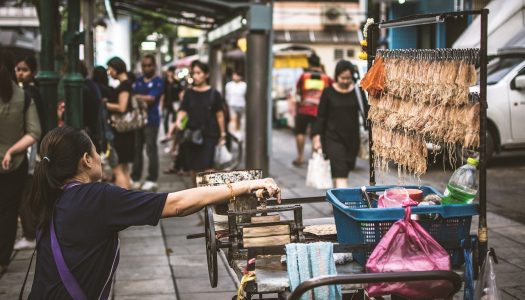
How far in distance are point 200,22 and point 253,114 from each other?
4.76 metres

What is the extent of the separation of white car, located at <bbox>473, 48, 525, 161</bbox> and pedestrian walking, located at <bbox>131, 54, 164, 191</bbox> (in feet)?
18.0

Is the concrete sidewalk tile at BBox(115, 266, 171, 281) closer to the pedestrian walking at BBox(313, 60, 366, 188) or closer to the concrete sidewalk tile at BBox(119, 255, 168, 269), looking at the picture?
the concrete sidewalk tile at BBox(119, 255, 168, 269)

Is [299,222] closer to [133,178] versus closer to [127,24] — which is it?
[133,178]

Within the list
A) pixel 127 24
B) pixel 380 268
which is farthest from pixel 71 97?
pixel 127 24

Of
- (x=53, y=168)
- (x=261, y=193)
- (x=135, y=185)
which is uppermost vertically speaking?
(x=53, y=168)

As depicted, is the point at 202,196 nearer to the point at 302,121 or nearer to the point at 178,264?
the point at 178,264

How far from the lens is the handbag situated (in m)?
10.7

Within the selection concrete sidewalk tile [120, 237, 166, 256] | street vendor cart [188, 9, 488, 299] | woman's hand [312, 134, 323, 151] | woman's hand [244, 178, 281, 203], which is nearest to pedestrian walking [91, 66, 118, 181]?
concrete sidewalk tile [120, 237, 166, 256]

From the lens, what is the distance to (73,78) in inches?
321

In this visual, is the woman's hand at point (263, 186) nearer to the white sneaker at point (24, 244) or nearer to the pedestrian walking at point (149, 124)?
the white sneaker at point (24, 244)

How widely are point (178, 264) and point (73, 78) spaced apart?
236 cm

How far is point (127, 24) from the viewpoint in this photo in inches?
1304

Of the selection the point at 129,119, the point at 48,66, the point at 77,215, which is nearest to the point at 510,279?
the point at 77,215

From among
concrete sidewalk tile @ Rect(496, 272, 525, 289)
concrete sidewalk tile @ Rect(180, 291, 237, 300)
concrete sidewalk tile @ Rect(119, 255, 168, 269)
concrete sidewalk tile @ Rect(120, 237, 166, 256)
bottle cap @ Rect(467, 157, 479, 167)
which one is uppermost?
bottle cap @ Rect(467, 157, 479, 167)
